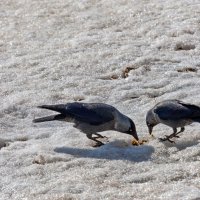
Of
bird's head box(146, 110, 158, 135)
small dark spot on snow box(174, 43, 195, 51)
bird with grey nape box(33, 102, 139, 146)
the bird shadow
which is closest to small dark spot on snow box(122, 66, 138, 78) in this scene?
small dark spot on snow box(174, 43, 195, 51)

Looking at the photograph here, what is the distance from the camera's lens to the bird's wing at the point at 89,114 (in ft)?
28.9

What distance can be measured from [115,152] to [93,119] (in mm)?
558

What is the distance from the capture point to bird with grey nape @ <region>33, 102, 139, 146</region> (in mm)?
8820

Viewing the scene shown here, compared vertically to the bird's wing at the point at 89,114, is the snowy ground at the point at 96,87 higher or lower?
lower

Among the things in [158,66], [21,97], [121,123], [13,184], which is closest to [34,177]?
[13,184]

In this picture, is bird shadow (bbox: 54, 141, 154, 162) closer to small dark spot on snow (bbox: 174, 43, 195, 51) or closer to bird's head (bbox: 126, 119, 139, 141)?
bird's head (bbox: 126, 119, 139, 141)

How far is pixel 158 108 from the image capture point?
8820mm

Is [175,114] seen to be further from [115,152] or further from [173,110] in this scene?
[115,152]

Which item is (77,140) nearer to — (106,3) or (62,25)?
(62,25)

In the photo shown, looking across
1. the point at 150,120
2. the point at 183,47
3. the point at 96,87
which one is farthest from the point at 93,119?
the point at 183,47

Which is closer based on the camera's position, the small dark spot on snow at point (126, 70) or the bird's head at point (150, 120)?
the bird's head at point (150, 120)

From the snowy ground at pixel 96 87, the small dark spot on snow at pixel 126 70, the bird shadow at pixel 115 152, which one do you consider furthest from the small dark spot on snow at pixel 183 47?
the bird shadow at pixel 115 152

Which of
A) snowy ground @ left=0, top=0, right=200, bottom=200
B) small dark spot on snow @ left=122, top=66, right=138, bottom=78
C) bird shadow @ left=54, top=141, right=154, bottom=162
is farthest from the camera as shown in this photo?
small dark spot on snow @ left=122, top=66, right=138, bottom=78

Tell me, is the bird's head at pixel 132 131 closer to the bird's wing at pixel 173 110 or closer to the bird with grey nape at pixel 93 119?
the bird with grey nape at pixel 93 119
